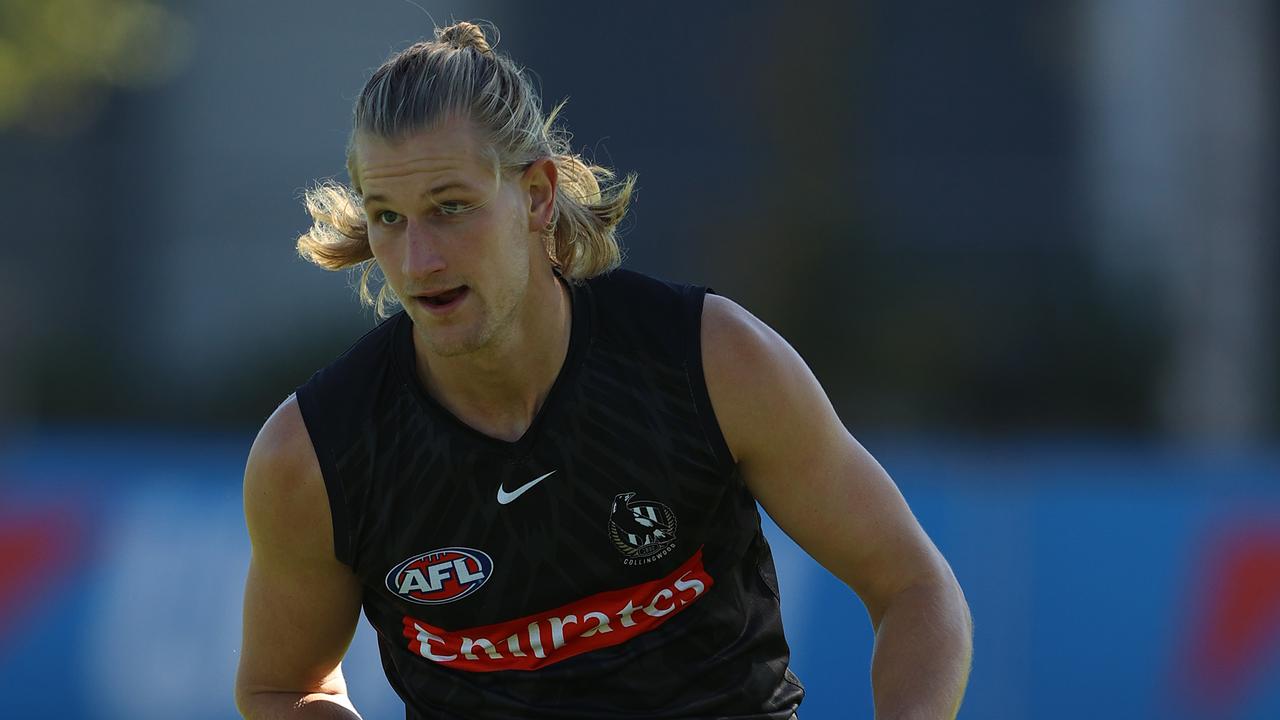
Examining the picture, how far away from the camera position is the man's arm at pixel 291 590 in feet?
12.1

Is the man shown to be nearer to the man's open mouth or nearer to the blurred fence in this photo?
the man's open mouth

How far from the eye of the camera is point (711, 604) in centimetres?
379

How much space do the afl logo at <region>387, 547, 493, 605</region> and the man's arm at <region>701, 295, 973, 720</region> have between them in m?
0.62

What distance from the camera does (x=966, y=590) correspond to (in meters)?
7.41

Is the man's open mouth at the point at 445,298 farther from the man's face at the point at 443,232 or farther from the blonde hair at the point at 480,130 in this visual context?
the blonde hair at the point at 480,130

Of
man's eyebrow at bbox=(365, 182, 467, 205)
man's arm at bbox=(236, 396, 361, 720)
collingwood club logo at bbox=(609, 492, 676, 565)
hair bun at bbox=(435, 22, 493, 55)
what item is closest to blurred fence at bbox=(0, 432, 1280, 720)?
man's arm at bbox=(236, 396, 361, 720)

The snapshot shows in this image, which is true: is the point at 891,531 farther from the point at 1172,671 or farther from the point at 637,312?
the point at 1172,671

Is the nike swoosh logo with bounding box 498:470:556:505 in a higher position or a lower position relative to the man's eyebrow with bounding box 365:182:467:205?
lower

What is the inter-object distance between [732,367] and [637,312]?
29cm

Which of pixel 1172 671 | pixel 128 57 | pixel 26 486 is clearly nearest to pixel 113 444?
pixel 26 486

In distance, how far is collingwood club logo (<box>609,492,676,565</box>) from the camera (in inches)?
144

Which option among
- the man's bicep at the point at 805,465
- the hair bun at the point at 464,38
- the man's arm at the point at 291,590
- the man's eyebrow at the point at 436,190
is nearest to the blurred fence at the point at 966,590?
the man's arm at the point at 291,590

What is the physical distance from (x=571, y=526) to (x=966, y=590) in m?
4.11

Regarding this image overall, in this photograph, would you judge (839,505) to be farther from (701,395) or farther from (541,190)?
(541,190)
